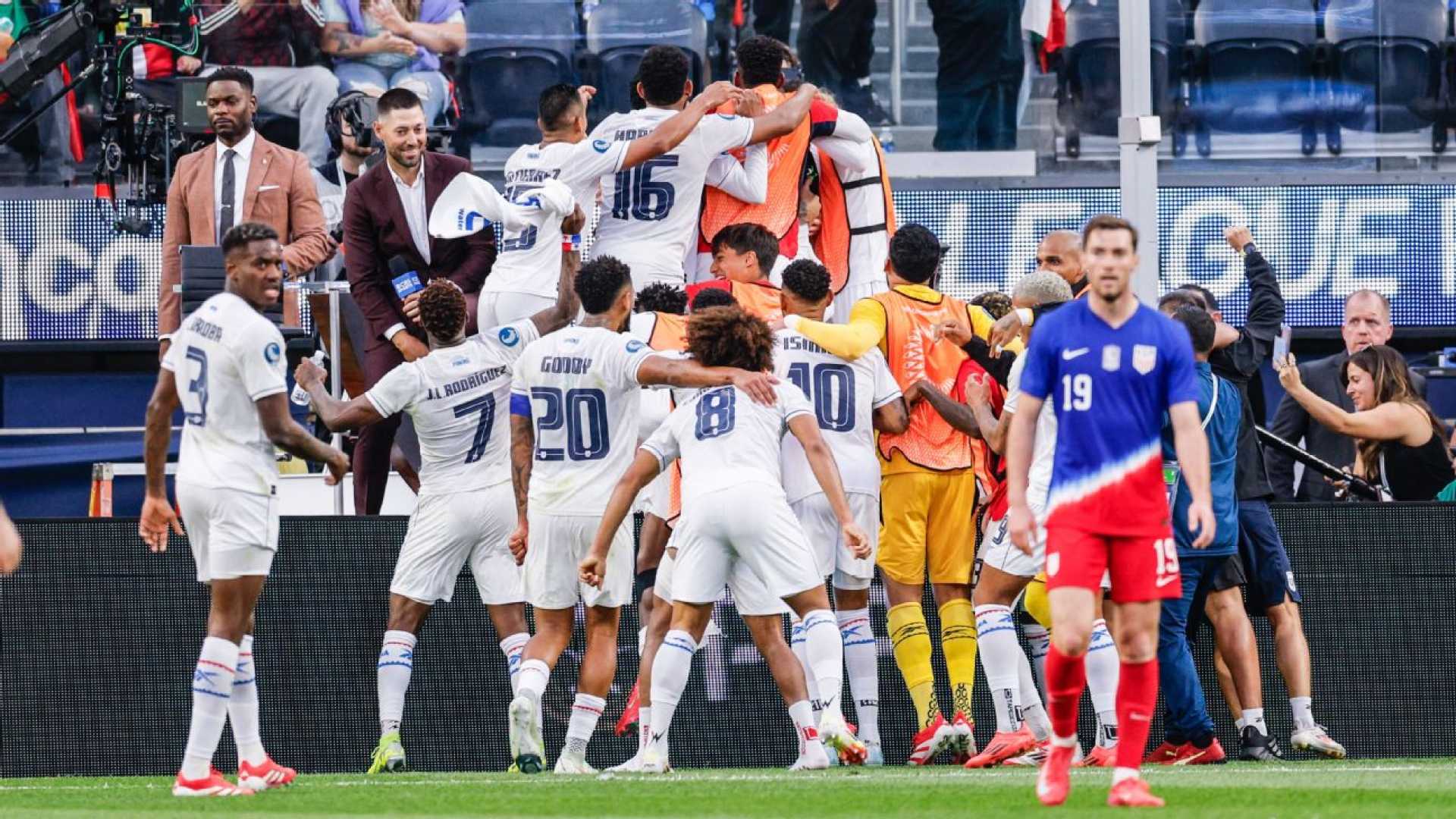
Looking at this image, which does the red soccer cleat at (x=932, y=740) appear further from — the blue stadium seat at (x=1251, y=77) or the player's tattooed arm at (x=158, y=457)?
the blue stadium seat at (x=1251, y=77)

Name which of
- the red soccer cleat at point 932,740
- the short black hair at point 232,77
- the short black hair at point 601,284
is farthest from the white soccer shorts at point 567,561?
the short black hair at point 232,77

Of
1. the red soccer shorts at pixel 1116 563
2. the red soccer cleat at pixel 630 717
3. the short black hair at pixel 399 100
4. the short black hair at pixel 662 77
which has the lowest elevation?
the red soccer cleat at pixel 630 717

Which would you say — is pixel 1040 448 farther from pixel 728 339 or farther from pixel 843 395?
pixel 728 339

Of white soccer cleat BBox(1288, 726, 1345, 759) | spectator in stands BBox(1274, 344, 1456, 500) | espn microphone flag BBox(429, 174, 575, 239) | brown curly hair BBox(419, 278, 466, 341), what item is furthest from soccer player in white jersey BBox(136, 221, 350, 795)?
spectator in stands BBox(1274, 344, 1456, 500)

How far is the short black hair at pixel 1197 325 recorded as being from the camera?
31.6 feet

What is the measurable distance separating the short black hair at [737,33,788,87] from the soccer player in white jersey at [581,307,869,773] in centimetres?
238

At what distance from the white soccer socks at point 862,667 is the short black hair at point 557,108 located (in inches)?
110

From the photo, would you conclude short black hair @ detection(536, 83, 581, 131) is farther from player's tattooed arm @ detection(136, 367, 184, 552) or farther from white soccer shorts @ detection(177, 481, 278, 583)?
white soccer shorts @ detection(177, 481, 278, 583)

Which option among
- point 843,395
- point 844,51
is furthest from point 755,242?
point 844,51

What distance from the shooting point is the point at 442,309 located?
9727mm

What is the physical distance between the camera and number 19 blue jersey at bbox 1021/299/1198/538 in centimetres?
721

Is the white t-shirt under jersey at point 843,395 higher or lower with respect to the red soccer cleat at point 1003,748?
higher

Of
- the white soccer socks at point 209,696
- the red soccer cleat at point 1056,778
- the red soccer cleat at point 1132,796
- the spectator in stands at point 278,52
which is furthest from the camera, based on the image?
the spectator in stands at point 278,52

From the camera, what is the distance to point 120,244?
1565 cm
